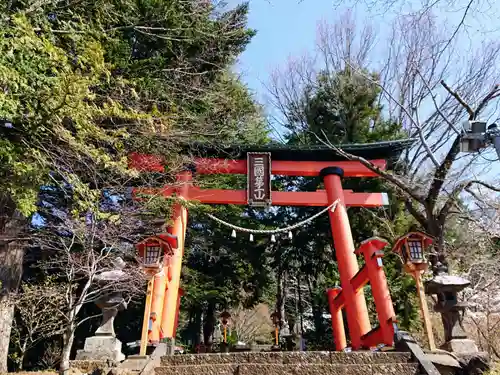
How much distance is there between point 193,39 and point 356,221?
25.4 ft

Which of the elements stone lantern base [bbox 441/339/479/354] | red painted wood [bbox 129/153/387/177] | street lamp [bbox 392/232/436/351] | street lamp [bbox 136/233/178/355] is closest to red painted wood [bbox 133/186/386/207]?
red painted wood [bbox 129/153/387/177]

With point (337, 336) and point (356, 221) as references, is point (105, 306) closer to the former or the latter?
point (337, 336)

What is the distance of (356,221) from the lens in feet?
42.1

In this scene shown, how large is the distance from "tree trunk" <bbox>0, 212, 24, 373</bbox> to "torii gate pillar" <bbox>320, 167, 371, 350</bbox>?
21.7ft

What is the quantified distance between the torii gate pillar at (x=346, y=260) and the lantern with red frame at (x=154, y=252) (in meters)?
4.08

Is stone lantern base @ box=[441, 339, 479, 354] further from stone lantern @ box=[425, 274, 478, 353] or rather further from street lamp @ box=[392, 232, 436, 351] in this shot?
street lamp @ box=[392, 232, 436, 351]

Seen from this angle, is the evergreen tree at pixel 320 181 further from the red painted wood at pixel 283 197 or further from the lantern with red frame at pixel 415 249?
the lantern with red frame at pixel 415 249

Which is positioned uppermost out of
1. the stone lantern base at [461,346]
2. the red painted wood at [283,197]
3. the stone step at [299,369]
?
the red painted wood at [283,197]

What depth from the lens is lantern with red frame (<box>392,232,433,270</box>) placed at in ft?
22.1

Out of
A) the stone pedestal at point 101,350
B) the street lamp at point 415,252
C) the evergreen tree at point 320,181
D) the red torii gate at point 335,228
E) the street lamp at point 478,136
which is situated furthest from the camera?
the evergreen tree at point 320,181

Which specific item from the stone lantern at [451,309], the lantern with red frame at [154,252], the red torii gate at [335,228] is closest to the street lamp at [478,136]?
the stone lantern at [451,309]

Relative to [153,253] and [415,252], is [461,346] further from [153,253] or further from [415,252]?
[153,253]

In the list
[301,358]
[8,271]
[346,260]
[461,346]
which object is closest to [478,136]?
[461,346]

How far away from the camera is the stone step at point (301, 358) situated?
4.90 m
